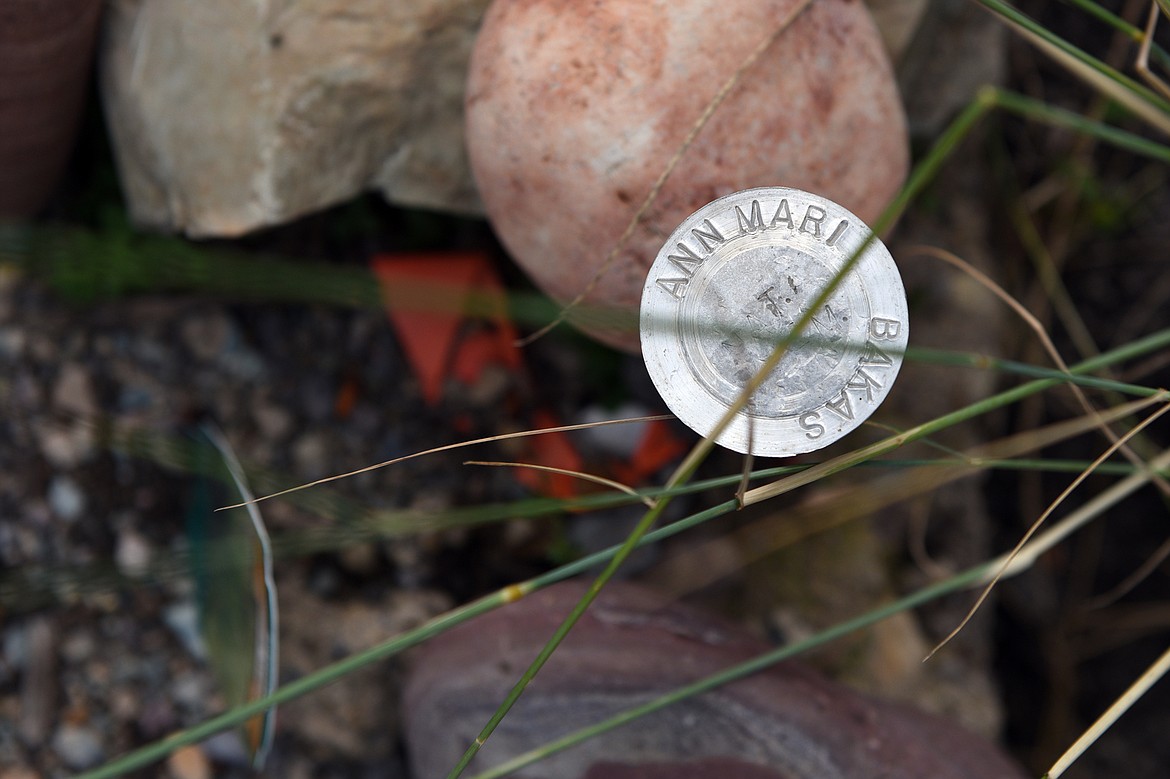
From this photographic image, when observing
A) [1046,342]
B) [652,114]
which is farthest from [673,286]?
[1046,342]

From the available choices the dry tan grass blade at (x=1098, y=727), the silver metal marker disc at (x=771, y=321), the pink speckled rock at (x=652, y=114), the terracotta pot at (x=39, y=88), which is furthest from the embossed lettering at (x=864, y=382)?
the terracotta pot at (x=39, y=88)

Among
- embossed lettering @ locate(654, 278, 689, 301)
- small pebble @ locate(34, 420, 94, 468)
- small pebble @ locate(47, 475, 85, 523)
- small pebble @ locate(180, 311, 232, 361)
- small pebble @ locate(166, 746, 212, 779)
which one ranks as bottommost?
small pebble @ locate(166, 746, 212, 779)

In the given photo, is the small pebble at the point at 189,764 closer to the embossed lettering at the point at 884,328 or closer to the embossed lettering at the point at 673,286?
the embossed lettering at the point at 673,286

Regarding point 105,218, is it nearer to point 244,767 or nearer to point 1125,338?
point 244,767

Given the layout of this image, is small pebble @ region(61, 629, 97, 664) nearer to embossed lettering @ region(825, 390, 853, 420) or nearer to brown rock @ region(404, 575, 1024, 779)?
brown rock @ region(404, 575, 1024, 779)

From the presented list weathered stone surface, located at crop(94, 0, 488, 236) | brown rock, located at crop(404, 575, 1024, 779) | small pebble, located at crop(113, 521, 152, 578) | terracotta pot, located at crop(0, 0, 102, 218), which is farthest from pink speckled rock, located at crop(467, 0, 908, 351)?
small pebble, located at crop(113, 521, 152, 578)

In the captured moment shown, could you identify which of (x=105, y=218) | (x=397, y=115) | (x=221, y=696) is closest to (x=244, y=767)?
(x=221, y=696)

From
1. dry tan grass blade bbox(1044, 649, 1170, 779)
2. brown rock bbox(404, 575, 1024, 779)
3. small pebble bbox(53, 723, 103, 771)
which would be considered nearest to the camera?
dry tan grass blade bbox(1044, 649, 1170, 779)
